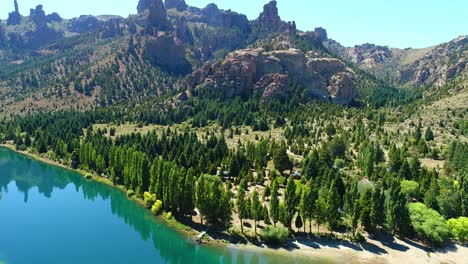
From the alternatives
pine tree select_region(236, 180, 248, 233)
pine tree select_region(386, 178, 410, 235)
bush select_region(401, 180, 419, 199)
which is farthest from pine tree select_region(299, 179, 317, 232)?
bush select_region(401, 180, 419, 199)

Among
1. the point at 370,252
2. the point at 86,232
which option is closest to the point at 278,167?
the point at 370,252

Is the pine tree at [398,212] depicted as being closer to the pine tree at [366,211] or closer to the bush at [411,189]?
the pine tree at [366,211]

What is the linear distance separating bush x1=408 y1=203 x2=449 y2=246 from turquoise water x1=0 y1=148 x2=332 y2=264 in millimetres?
23187

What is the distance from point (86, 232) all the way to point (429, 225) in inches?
2622

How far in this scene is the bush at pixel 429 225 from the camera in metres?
76.3

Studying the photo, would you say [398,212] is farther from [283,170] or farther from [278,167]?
[283,170]

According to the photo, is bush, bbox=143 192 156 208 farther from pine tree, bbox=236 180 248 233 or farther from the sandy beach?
the sandy beach

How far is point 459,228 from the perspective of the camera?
78.6 meters

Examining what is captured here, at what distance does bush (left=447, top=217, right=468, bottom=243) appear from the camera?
78444 mm

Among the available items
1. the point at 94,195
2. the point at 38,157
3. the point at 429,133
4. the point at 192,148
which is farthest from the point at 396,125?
the point at 38,157

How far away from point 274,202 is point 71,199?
61.0 metres

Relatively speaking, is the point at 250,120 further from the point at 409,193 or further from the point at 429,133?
the point at 409,193

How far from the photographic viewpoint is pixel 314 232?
261 ft

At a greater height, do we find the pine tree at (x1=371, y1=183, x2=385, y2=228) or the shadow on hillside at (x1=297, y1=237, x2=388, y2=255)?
the pine tree at (x1=371, y1=183, x2=385, y2=228)
